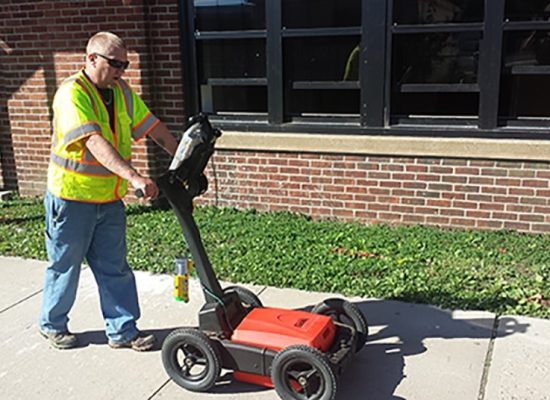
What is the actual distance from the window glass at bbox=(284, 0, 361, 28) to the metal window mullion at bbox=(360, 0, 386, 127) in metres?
0.21

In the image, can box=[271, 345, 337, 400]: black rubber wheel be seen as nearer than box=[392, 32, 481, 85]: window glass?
Yes

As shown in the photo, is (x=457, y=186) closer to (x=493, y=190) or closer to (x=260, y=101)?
(x=493, y=190)

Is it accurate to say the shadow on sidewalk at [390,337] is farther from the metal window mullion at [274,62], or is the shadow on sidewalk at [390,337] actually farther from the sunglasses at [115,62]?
the metal window mullion at [274,62]

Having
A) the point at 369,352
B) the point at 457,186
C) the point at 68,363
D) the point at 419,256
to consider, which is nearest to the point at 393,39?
the point at 457,186

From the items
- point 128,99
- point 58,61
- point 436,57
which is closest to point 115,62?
point 128,99

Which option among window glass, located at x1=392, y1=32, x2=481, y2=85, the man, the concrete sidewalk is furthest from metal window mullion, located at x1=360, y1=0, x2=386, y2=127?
the man

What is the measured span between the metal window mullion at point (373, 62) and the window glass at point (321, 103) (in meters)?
0.30

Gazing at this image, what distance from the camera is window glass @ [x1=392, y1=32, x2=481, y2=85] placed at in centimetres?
559

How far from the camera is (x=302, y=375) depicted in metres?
3.04

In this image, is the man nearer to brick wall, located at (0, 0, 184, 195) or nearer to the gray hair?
the gray hair

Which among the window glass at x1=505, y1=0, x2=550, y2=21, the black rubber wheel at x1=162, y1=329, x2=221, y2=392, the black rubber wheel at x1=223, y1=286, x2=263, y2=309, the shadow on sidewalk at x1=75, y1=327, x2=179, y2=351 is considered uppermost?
the window glass at x1=505, y1=0, x2=550, y2=21

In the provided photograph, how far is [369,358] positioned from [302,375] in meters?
0.72

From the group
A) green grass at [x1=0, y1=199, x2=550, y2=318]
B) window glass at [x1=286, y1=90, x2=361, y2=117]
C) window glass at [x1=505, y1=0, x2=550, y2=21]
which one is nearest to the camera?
green grass at [x1=0, y1=199, x2=550, y2=318]

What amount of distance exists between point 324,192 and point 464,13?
6.79 ft
